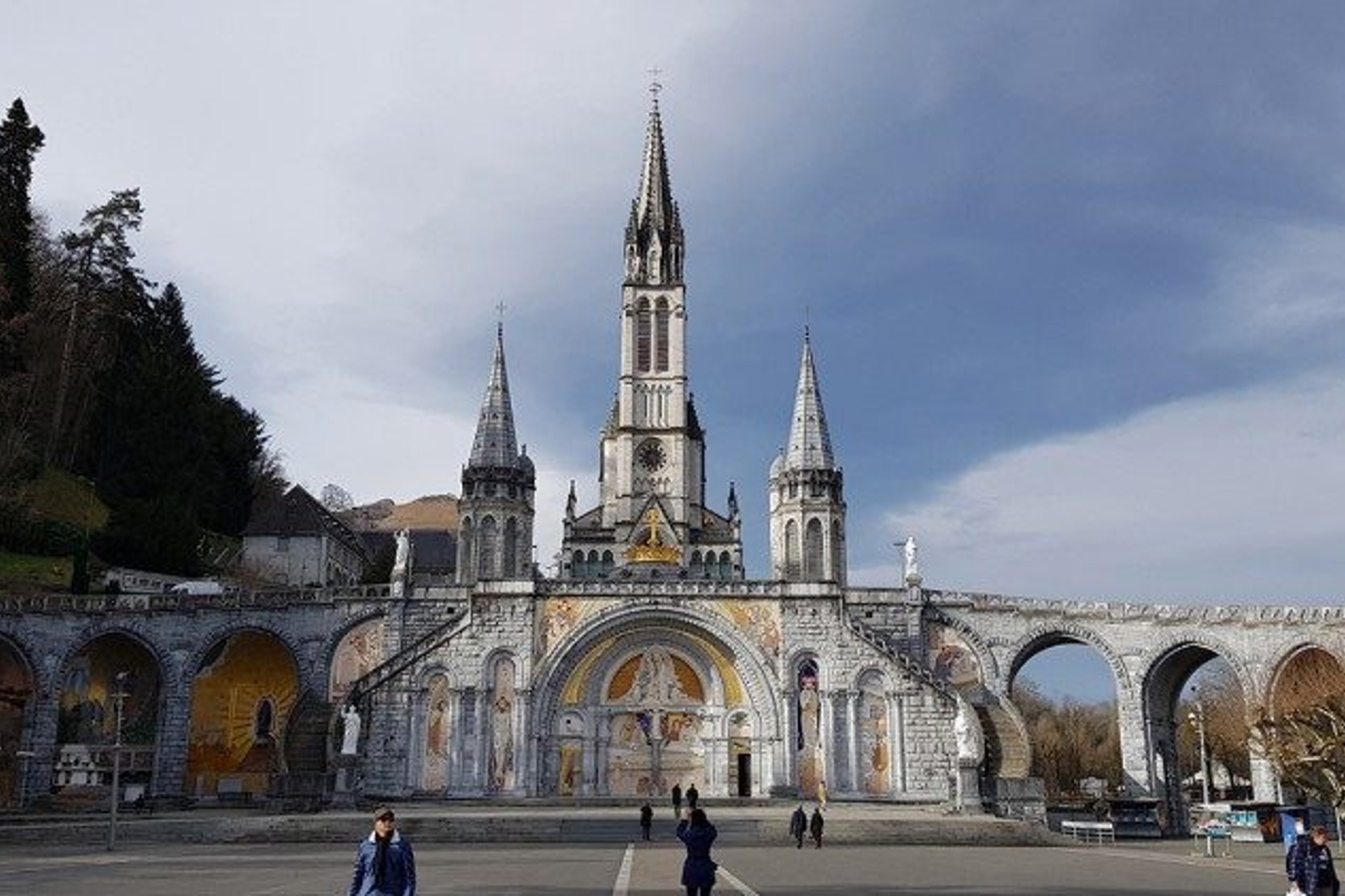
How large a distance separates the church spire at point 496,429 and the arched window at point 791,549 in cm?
1449

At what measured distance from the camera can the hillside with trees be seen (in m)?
48.2

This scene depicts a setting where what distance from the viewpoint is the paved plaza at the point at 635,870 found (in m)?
16.2

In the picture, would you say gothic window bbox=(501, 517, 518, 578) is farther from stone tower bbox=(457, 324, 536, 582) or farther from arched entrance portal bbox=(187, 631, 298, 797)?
arched entrance portal bbox=(187, 631, 298, 797)

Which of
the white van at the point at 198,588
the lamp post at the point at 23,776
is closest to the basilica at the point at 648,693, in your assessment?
the white van at the point at 198,588

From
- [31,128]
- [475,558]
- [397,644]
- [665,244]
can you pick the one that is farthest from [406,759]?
[665,244]

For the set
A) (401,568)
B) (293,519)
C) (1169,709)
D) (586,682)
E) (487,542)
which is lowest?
(1169,709)

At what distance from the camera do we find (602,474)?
76938 mm

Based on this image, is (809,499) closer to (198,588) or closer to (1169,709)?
(1169,709)

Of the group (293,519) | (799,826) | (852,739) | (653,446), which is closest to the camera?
(799,826)

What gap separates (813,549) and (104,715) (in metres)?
32.7

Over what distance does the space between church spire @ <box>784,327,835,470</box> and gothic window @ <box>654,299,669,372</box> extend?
13.7m

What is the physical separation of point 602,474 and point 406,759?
36888 millimetres

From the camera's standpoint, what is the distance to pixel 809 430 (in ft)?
203

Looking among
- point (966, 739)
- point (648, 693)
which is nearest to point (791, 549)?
point (648, 693)
